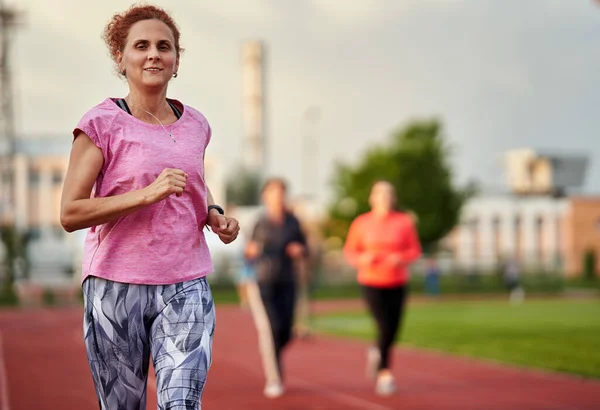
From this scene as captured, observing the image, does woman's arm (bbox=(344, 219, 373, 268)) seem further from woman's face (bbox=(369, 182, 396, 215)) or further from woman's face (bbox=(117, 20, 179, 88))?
woman's face (bbox=(117, 20, 179, 88))

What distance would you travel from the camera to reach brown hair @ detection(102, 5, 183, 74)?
416 centimetres

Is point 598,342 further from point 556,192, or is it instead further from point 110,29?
point 556,192

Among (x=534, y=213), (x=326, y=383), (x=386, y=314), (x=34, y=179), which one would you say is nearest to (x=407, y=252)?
(x=386, y=314)

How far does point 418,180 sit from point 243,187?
36355mm

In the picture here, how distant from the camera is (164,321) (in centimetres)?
397

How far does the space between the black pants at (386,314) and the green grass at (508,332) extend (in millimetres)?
2577

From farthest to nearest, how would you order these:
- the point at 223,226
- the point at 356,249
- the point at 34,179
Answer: the point at 34,179, the point at 356,249, the point at 223,226

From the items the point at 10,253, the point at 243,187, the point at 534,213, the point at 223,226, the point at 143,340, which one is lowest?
the point at 534,213

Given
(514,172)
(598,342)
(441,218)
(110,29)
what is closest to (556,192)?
(514,172)

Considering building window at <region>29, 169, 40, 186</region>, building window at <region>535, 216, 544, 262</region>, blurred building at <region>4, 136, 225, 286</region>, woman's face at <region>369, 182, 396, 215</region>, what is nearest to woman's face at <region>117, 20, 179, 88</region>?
woman's face at <region>369, 182, 396, 215</region>

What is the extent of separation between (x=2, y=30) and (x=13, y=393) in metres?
35.0

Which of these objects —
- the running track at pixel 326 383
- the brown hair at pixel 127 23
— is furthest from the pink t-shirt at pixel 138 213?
the running track at pixel 326 383

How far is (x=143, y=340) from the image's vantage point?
13.2 ft

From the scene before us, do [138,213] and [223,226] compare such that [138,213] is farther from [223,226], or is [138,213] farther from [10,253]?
[10,253]
